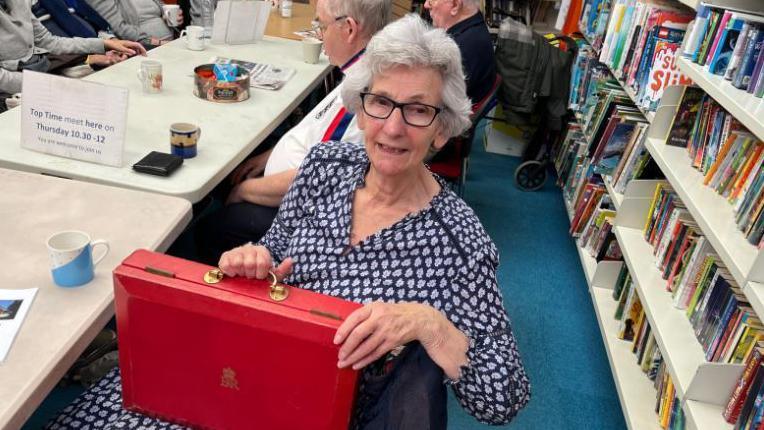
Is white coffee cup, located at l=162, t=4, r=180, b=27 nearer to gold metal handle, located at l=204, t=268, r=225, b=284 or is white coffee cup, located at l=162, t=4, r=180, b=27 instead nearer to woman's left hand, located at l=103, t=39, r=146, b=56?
woman's left hand, located at l=103, t=39, r=146, b=56

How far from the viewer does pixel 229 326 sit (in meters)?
0.94

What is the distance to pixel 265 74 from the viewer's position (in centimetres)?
247

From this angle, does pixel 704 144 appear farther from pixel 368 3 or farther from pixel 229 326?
pixel 229 326

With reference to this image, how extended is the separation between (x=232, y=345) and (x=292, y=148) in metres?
0.95

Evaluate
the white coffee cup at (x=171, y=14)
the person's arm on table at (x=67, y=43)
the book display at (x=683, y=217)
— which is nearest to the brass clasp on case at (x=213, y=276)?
the book display at (x=683, y=217)

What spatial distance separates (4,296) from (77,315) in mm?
140

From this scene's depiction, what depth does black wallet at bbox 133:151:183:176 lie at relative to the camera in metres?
1.50

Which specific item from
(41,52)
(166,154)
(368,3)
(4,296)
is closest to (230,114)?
(166,154)

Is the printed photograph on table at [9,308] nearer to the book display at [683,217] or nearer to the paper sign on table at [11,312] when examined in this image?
the paper sign on table at [11,312]

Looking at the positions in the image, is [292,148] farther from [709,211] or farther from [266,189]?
[709,211]

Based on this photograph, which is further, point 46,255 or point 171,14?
Result: point 171,14

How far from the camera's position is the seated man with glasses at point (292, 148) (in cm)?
175

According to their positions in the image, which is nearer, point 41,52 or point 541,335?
point 541,335

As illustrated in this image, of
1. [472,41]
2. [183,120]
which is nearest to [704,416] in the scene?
[183,120]
